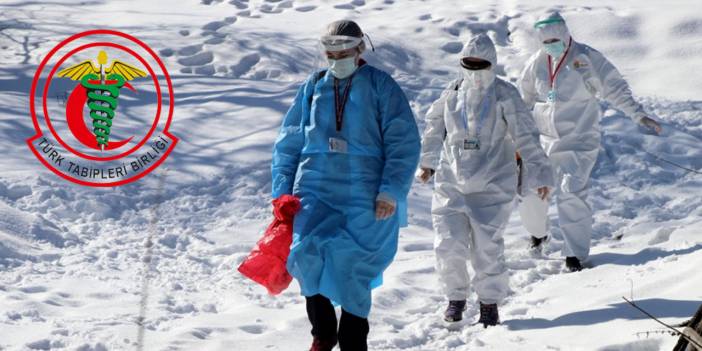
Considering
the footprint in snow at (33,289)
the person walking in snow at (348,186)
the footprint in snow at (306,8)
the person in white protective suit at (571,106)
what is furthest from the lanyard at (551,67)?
the footprint in snow at (306,8)

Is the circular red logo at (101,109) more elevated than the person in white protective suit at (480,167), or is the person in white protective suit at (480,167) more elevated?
the person in white protective suit at (480,167)

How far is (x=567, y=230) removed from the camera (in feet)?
22.1

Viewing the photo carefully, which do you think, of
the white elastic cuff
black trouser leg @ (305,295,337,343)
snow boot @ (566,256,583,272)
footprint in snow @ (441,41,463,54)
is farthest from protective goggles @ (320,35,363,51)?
footprint in snow @ (441,41,463,54)

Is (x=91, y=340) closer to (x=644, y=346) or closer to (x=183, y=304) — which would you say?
(x=183, y=304)

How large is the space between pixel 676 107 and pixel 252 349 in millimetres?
7661

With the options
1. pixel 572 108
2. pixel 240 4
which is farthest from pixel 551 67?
pixel 240 4

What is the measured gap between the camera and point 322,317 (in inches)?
171

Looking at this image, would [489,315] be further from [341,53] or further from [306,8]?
[306,8]

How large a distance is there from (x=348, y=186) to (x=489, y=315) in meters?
1.54

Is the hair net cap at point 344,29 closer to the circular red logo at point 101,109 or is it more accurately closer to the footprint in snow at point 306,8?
the circular red logo at point 101,109

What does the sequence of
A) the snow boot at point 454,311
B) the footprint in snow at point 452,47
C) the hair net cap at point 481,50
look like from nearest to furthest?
the hair net cap at point 481,50 < the snow boot at point 454,311 < the footprint in snow at point 452,47

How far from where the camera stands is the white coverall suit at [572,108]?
654 cm

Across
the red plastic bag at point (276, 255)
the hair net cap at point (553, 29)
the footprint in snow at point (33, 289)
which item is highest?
the hair net cap at point (553, 29)

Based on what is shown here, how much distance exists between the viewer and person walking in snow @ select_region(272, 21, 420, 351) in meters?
4.21
